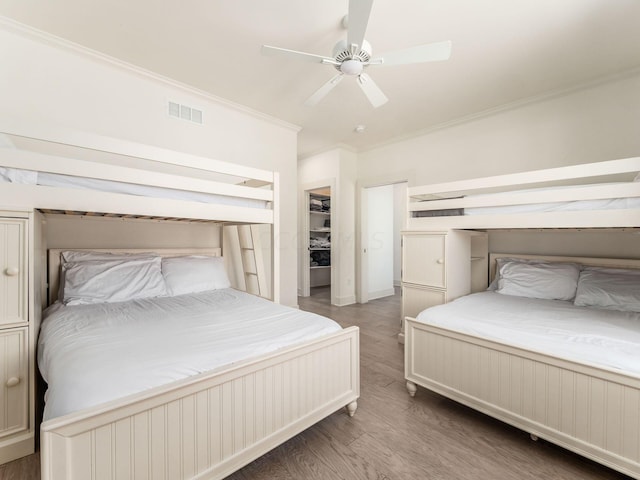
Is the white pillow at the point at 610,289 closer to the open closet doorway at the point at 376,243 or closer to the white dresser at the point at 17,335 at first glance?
the open closet doorway at the point at 376,243

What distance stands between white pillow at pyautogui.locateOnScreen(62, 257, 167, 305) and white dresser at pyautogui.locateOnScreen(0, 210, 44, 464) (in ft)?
2.00

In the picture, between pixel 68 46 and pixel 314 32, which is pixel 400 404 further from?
pixel 68 46

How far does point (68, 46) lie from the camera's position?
2.12m

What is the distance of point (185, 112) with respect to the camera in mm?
2734

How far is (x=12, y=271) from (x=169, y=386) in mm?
1041

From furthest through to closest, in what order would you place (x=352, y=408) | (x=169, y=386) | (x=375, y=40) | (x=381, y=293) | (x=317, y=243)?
(x=317, y=243) < (x=381, y=293) < (x=375, y=40) < (x=352, y=408) < (x=169, y=386)

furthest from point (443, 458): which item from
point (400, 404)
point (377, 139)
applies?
point (377, 139)

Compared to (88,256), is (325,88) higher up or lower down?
higher up

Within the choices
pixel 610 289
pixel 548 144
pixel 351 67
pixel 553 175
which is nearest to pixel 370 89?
pixel 351 67

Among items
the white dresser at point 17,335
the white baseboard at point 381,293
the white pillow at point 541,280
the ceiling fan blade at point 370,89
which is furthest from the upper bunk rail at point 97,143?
the white baseboard at point 381,293

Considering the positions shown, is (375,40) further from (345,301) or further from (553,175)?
(345,301)

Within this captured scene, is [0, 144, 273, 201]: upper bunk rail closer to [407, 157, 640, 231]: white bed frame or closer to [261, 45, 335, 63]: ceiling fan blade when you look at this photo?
[261, 45, 335, 63]: ceiling fan blade

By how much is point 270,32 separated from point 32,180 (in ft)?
5.71

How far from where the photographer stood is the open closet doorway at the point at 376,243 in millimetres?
4418
